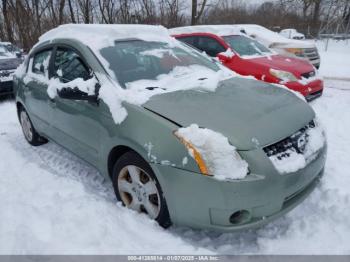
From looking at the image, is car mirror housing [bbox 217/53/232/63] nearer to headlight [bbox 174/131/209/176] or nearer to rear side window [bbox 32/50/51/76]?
rear side window [bbox 32/50/51/76]

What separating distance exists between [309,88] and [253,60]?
4.21 feet

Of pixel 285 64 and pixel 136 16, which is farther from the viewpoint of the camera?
pixel 136 16

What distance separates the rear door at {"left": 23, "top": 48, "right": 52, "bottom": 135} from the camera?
12.3 feet

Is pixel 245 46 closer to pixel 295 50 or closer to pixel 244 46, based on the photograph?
pixel 244 46

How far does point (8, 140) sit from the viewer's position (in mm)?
4938

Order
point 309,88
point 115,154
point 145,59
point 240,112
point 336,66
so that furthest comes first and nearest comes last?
point 336,66, point 309,88, point 145,59, point 115,154, point 240,112

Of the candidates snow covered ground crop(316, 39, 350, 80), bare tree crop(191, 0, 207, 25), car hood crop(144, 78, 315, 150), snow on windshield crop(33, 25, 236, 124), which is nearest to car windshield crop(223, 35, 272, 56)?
snow covered ground crop(316, 39, 350, 80)

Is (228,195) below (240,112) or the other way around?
below

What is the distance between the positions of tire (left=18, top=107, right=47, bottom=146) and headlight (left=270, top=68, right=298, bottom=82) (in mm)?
4179

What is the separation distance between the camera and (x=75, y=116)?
3.17 meters

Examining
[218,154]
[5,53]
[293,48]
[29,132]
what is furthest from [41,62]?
[293,48]

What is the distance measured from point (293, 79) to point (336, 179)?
2951 millimetres

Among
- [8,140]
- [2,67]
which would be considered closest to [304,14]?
[2,67]

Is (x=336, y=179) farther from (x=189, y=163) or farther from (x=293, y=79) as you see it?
(x=293, y=79)
